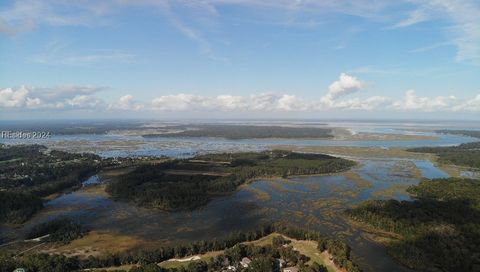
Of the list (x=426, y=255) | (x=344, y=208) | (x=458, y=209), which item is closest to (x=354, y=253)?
(x=426, y=255)

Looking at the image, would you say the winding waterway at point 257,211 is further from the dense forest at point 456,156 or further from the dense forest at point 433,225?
the dense forest at point 456,156

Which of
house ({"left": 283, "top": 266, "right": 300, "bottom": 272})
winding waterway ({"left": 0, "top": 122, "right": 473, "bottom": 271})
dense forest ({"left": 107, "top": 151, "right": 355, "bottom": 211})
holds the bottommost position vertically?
house ({"left": 283, "top": 266, "right": 300, "bottom": 272})

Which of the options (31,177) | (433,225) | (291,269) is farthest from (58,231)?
(433,225)

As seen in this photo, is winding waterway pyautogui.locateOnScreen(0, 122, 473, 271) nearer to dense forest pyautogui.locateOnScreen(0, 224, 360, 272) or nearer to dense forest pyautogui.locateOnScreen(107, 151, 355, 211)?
dense forest pyautogui.locateOnScreen(107, 151, 355, 211)

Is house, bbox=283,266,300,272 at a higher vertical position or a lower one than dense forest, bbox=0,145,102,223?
lower

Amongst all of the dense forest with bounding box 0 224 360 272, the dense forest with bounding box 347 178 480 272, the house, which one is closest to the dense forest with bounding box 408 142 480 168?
the dense forest with bounding box 347 178 480 272

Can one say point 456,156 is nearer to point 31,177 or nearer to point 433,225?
point 433,225
